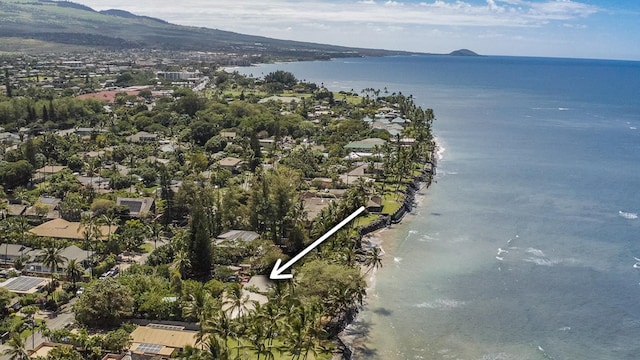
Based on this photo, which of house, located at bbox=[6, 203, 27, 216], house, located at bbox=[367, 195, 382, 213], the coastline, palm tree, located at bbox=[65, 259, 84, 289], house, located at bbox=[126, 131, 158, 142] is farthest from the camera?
house, located at bbox=[126, 131, 158, 142]

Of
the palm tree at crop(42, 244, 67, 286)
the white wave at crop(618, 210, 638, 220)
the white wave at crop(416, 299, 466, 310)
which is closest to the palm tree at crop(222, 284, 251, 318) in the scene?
the palm tree at crop(42, 244, 67, 286)

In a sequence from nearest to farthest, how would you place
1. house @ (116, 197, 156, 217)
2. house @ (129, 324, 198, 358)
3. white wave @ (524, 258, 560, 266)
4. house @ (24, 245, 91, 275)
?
house @ (129, 324, 198, 358) → house @ (24, 245, 91, 275) → white wave @ (524, 258, 560, 266) → house @ (116, 197, 156, 217)

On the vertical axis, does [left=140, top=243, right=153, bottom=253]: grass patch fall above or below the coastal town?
below

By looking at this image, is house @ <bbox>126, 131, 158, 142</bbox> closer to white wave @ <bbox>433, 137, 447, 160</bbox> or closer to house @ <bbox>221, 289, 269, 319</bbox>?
white wave @ <bbox>433, 137, 447, 160</bbox>

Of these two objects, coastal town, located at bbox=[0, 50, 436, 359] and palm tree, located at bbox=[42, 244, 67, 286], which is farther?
palm tree, located at bbox=[42, 244, 67, 286]

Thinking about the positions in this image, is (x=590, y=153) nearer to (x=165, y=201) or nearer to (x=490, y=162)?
(x=490, y=162)

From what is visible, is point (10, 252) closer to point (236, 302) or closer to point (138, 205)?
point (138, 205)

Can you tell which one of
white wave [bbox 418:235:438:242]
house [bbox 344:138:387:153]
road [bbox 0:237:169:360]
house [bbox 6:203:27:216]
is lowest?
road [bbox 0:237:169:360]

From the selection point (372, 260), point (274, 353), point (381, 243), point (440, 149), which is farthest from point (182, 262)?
point (440, 149)

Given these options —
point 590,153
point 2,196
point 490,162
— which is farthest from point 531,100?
point 2,196
